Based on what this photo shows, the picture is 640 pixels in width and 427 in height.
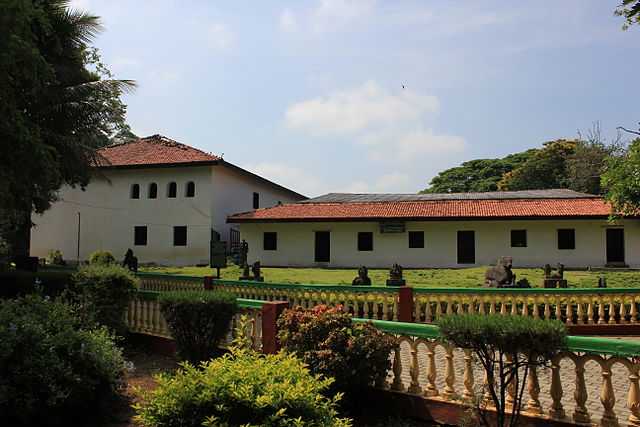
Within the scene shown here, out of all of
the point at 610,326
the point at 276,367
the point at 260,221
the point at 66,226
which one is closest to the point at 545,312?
the point at 610,326

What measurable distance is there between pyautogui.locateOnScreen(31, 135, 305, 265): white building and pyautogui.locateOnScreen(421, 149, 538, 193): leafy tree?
30463 millimetres

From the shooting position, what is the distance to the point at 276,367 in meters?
3.90

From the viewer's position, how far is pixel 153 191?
3086cm

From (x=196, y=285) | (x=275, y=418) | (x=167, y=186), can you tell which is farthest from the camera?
(x=167, y=186)

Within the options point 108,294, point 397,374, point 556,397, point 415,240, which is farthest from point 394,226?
point 556,397

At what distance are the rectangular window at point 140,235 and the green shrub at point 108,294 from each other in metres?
22.4

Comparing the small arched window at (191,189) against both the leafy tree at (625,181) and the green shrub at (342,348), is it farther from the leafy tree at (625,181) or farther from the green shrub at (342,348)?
the green shrub at (342,348)

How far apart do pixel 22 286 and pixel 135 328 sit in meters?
6.17

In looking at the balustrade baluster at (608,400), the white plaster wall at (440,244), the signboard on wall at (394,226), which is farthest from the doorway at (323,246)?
the balustrade baluster at (608,400)

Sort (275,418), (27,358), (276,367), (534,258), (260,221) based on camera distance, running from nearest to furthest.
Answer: (275,418), (276,367), (27,358), (534,258), (260,221)

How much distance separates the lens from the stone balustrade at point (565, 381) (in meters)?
4.13

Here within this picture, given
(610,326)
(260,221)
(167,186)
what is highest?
(167,186)

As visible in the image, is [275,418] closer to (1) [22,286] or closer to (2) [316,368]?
(2) [316,368]

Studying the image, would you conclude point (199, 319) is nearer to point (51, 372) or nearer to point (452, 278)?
point (51, 372)
